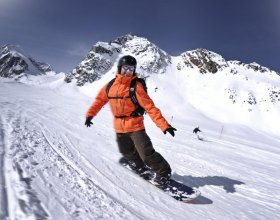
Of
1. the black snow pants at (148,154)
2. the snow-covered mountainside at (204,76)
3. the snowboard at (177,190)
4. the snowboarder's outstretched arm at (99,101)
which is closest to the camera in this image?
the snowboard at (177,190)

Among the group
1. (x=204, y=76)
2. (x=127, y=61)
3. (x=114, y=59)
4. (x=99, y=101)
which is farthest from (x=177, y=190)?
(x=114, y=59)

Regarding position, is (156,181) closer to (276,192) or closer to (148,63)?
(276,192)

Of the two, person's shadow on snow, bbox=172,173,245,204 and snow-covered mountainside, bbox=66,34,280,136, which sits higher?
snow-covered mountainside, bbox=66,34,280,136

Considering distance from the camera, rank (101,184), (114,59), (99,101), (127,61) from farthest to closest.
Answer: (114,59), (99,101), (127,61), (101,184)

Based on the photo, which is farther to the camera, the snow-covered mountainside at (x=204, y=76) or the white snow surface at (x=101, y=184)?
the snow-covered mountainside at (x=204, y=76)

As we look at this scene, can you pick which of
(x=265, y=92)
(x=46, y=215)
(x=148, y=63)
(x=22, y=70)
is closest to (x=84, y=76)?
(x=148, y=63)

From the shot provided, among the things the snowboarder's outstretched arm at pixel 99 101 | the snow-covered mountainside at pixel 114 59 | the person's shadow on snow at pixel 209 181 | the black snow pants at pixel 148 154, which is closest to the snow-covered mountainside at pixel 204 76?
the snow-covered mountainside at pixel 114 59

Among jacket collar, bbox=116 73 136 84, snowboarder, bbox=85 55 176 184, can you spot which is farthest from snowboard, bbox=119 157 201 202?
jacket collar, bbox=116 73 136 84

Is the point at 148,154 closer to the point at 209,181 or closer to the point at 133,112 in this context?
the point at 133,112

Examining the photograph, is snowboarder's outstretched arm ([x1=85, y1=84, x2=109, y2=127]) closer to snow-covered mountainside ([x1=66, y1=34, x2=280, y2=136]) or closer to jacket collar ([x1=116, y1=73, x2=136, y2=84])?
jacket collar ([x1=116, y1=73, x2=136, y2=84])

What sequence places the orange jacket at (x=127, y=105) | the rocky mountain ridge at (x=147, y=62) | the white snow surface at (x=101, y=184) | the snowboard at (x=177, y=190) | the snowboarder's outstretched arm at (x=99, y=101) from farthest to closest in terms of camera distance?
1. the rocky mountain ridge at (x=147, y=62)
2. the snowboarder's outstretched arm at (x=99, y=101)
3. the orange jacket at (x=127, y=105)
4. the snowboard at (x=177, y=190)
5. the white snow surface at (x=101, y=184)

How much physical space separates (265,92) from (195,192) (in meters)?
48.5

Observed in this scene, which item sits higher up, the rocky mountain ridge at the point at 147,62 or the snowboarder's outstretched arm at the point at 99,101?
the rocky mountain ridge at the point at 147,62

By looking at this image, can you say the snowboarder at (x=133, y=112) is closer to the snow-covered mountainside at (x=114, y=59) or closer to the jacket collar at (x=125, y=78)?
the jacket collar at (x=125, y=78)
